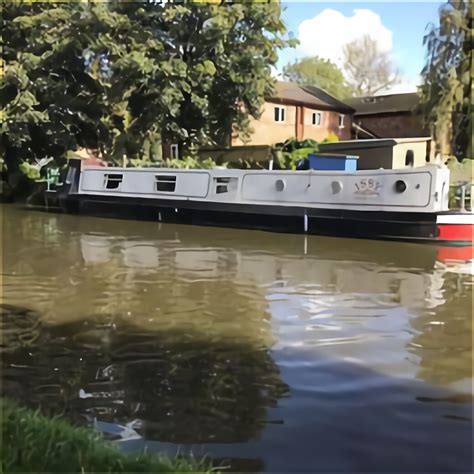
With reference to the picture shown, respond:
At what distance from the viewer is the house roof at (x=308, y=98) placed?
106ft

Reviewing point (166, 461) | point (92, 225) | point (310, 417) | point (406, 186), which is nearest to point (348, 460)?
point (310, 417)

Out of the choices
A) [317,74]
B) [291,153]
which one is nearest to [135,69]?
[291,153]

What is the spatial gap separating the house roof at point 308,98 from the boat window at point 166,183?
15.9 metres

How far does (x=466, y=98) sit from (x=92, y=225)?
14711mm

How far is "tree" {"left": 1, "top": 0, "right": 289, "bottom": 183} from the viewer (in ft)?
69.4

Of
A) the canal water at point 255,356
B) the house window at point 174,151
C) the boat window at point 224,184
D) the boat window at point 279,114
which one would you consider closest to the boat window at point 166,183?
the boat window at point 224,184

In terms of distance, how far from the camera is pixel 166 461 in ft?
9.43

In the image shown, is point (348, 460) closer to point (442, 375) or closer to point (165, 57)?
point (442, 375)

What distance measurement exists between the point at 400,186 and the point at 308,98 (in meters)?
22.2

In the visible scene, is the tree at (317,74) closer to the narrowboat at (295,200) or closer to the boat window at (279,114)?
the boat window at (279,114)

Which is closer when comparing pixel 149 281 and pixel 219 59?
pixel 149 281

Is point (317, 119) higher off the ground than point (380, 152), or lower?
higher

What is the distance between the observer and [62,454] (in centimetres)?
275

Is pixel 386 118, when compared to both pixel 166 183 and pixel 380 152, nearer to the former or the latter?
pixel 380 152
